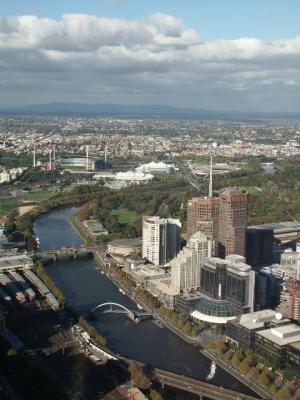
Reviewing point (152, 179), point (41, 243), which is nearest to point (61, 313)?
point (41, 243)

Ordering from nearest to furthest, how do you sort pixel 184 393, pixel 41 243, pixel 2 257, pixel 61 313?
pixel 184 393 → pixel 61 313 → pixel 2 257 → pixel 41 243

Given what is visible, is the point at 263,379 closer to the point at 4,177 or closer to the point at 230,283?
the point at 230,283

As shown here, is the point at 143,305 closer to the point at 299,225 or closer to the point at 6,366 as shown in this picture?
the point at 6,366

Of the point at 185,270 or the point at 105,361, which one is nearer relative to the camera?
the point at 105,361

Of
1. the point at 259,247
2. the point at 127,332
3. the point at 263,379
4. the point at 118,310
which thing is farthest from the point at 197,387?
Result: the point at 259,247

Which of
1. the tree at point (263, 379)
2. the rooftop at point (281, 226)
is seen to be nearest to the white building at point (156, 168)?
the rooftop at point (281, 226)
